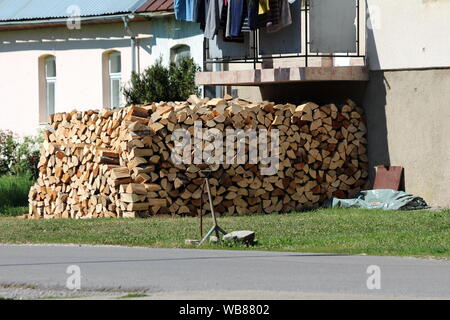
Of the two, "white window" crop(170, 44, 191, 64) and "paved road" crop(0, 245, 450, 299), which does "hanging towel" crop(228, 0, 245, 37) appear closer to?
"white window" crop(170, 44, 191, 64)

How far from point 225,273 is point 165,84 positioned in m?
16.4

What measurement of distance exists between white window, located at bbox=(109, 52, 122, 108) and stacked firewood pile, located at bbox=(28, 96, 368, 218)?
7.55m

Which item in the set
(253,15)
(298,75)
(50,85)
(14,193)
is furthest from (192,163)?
(50,85)

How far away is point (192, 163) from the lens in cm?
2391

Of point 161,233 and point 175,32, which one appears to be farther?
point 175,32

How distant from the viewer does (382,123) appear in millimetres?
25078

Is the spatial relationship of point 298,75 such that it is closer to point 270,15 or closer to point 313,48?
point 313,48

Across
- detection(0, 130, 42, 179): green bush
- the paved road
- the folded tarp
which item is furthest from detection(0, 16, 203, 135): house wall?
the paved road

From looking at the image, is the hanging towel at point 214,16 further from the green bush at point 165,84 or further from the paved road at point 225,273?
the paved road at point 225,273

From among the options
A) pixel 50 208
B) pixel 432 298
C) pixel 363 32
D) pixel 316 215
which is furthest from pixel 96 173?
pixel 432 298

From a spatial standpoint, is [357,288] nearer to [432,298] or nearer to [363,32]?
[432,298]

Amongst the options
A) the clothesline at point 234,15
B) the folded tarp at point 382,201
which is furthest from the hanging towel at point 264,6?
the folded tarp at point 382,201

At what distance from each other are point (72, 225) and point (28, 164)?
10793 millimetres

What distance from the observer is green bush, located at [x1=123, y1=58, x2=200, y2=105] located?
3006 centimetres
